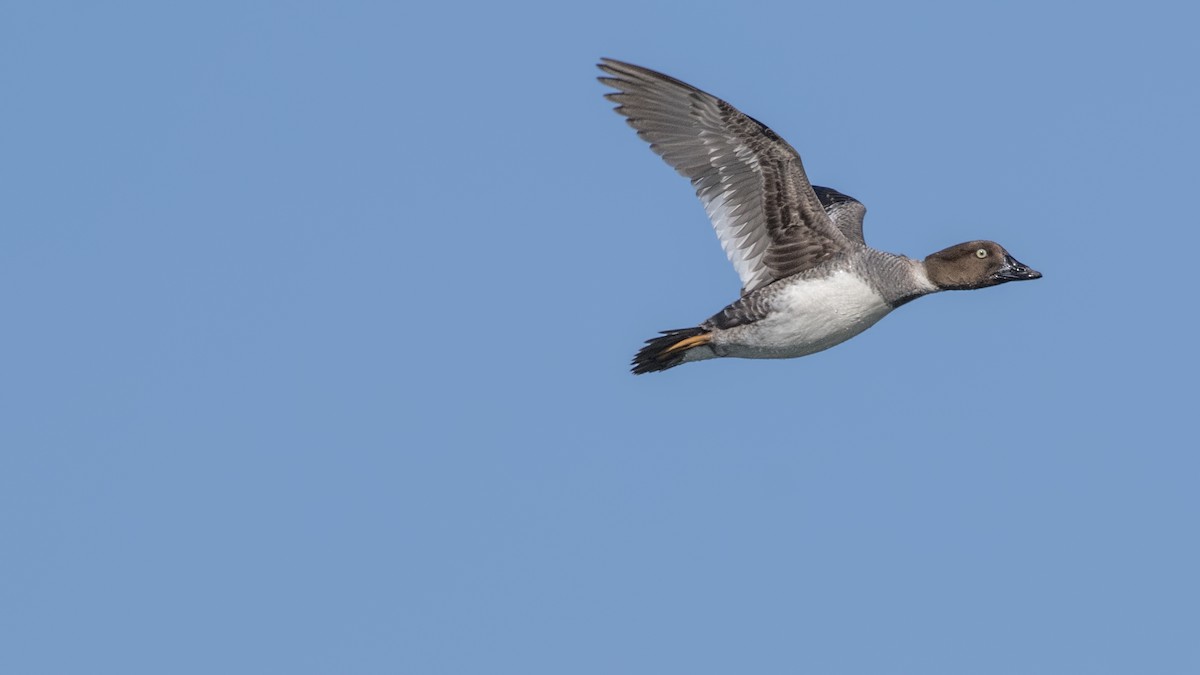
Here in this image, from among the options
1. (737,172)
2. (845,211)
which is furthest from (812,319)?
(845,211)

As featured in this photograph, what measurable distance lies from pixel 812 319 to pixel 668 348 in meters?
1.76

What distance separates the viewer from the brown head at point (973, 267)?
21.8 metres

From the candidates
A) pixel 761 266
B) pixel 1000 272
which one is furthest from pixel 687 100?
pixel 1000 272

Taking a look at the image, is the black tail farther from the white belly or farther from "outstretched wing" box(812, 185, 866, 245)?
"outstretched wing" box(812, 185, 866, 245)

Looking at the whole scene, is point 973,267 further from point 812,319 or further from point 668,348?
point 668,348

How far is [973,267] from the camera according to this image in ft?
72.1

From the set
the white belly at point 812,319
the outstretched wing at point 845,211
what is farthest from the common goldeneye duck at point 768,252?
the outstretched wing at point 845,211

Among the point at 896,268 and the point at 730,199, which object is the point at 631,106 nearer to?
the point at 730,199

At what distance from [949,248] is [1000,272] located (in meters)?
0.67

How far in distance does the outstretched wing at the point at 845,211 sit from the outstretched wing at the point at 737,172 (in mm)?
1406

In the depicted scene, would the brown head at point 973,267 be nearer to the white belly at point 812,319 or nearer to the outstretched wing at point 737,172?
the white belly at point 812,319

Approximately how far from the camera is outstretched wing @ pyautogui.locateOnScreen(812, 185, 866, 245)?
79.3ft

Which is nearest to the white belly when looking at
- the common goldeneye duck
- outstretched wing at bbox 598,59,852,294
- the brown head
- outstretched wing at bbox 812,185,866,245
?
the common goldeneye duck

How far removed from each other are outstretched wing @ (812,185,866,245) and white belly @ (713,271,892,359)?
5.46ft
